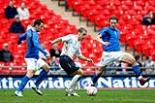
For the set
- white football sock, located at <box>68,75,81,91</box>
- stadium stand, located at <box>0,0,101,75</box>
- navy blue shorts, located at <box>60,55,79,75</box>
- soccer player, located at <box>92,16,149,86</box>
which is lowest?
white football sock, located at <box>68,75,81,91</box>

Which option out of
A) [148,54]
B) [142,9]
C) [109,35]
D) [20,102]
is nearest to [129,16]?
[142,9]

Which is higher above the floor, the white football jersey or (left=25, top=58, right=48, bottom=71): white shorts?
the white football jersey

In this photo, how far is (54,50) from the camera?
28.6 metres

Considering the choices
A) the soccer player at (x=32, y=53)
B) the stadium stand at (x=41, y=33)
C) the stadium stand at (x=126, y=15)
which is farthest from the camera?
the stadium stand at (x=126, y=15)

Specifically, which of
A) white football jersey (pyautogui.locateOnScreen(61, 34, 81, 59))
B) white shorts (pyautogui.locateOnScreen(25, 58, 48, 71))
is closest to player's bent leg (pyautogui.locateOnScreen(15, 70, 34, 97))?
white shorts (pyautogui.locateOnScreen(25, 58, 48, 71))

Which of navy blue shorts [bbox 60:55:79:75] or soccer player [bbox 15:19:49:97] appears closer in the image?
soccer player [bbox 15:19:49:97]

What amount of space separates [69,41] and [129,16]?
13.6 metres

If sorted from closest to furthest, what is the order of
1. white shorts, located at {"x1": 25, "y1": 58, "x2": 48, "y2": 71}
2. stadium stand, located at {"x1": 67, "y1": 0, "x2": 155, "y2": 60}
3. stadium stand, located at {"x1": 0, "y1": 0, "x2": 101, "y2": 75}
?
white shorts, located at {"x1": 25, "y1": 58, "x2": 48, "y2": 71}, stadium stand, located at {"x1": 0, "y1": 0, "x2": 101, "y2": 75}, stadium stand, located at {"x1": 67, "y1": 0, "x2": 155, "y2": 60}

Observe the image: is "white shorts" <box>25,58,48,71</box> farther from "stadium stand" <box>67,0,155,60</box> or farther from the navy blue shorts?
"stadium stand" <box>67,0,155,60</box>

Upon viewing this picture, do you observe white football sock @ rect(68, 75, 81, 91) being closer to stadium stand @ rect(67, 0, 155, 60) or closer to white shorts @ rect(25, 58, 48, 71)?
white shorts @ rect(25, 58, 48, 71)

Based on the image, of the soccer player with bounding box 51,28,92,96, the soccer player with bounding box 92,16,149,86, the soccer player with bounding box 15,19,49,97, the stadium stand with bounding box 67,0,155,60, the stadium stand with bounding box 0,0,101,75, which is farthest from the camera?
the stadium stand with bounding box 67,0,155,60

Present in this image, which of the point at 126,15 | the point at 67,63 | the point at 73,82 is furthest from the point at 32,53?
the point at 126,15

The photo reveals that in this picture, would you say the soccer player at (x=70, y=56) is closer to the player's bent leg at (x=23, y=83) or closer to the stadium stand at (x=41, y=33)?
the player's bent leg at (x=23, y=83)

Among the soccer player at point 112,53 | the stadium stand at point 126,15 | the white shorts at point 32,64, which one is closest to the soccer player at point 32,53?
the white shorts at point 32,64
